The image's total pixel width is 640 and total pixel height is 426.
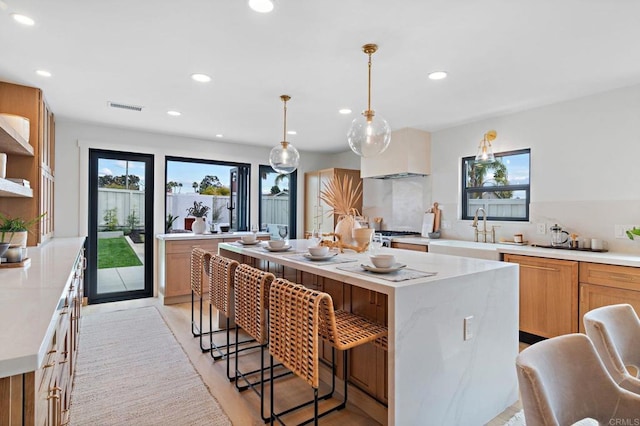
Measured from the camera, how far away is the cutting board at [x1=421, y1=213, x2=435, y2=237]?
471cm

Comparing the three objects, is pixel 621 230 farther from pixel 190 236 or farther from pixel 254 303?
pixel 190 236

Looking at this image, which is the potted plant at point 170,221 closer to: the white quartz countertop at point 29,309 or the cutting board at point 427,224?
the white quartz countertop at point 29,309

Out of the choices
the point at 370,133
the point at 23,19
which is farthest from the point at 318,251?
the point at 23,19

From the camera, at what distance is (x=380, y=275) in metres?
1.78

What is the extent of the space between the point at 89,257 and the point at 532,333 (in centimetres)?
538

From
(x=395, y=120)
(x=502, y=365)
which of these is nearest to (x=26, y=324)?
(x=502, y=365)

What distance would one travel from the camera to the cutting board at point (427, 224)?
4.71 metres

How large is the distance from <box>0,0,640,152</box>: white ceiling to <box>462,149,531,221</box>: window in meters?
0.69

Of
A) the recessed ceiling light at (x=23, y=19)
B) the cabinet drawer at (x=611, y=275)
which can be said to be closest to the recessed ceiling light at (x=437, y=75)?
the cabinet drawer at (x=611, y=275)

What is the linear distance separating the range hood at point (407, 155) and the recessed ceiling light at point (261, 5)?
3.09 metres

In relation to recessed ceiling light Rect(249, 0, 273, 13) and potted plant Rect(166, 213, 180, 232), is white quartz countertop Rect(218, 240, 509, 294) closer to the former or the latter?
recessed ceiling light Rect(249, 0, 273, 13)

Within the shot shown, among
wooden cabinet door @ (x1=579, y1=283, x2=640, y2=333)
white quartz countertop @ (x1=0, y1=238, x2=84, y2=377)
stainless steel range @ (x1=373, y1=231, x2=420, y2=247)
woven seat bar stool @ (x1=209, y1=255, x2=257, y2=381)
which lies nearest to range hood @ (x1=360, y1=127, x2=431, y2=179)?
stainless steel range @ (x1=373, y1=231, x2=420, y2=247)

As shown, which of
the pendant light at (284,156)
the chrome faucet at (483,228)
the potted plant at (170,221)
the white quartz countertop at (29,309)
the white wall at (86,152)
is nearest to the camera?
the white quartz countertop at (29,309)

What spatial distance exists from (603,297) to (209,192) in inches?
203
